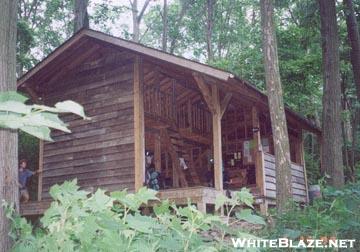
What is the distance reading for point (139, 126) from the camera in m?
10.6

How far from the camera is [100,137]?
11.5m

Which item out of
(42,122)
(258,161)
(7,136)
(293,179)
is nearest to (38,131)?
(42,122)

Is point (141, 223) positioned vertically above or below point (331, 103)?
below

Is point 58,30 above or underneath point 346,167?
above

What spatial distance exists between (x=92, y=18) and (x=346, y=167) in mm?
14876

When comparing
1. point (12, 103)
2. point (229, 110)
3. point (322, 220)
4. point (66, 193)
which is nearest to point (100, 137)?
point (229, 110)

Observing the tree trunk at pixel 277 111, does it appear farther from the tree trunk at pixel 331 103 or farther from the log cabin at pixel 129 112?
the tree trunk at pixel 331 103

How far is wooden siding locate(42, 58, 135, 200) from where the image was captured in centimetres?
1091

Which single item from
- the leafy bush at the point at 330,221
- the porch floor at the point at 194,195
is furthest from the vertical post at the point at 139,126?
the leafy bush at the point at 330,221

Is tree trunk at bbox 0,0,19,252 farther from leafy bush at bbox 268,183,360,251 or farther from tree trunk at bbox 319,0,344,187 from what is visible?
tree trunk at bbox 319,0,344,187

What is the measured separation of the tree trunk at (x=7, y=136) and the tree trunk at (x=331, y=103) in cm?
844

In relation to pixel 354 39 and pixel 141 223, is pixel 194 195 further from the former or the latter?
pixel 354 39

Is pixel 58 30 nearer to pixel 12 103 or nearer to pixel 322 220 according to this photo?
pixel 322 220

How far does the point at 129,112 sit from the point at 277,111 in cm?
385
